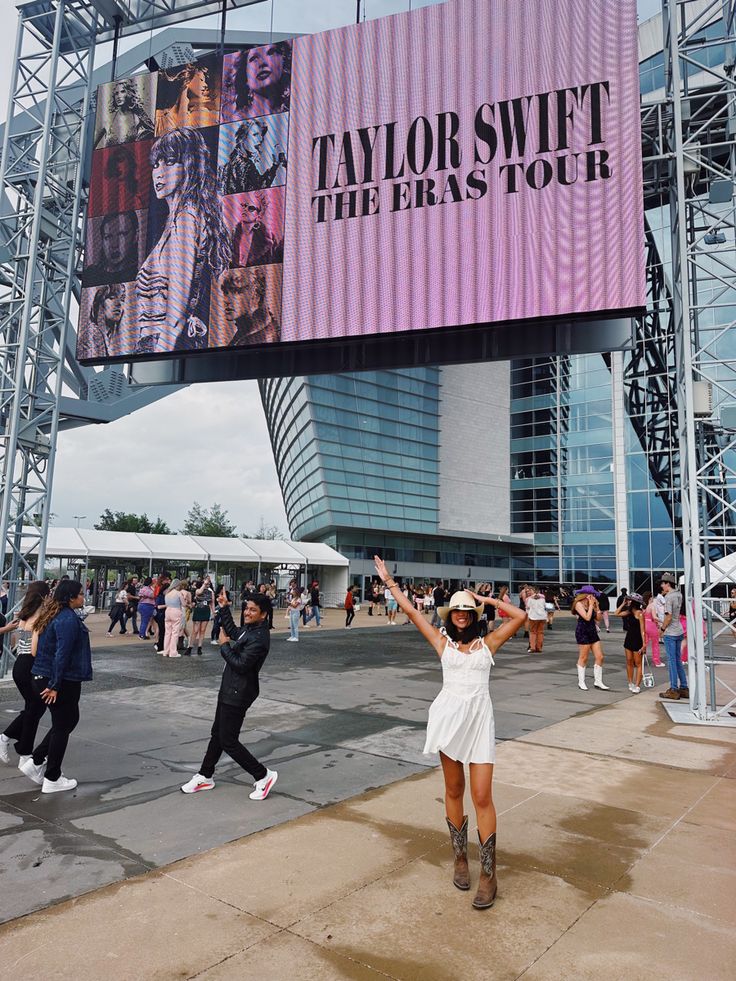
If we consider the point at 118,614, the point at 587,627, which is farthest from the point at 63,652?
the point at 118,614

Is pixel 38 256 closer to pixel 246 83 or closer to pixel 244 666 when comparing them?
pixel 246 83

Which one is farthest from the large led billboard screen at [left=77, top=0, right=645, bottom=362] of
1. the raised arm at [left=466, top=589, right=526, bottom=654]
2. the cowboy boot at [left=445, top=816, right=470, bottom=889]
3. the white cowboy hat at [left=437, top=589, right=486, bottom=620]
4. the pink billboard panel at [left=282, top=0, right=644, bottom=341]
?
the cowboy boot at [left=445, top=816, right=470, bottom=889]

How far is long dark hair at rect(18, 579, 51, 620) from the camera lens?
6.29m

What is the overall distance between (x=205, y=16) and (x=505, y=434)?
44.4 meters

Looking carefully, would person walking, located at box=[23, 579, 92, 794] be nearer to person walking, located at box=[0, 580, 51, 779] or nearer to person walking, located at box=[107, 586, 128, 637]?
person walking, located at box=[0, 580, 51, 779]

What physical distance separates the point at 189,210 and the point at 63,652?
13733 mm

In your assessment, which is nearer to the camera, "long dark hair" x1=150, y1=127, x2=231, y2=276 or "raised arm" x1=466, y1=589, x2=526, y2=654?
"raised arm" x1=466, y1=589, x2=526, y2=654

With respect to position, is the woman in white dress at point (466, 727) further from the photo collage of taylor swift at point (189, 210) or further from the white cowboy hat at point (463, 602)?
the photo collage of taylor swift at point (189, 210)

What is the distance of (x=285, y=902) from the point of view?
3641 millimetres

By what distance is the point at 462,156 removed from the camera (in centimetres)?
1429

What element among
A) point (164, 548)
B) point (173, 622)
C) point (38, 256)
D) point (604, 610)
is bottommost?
point (604, 610)

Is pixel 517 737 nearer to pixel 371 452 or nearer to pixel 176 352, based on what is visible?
pixel 176 352

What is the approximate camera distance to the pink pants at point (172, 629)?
592 inches

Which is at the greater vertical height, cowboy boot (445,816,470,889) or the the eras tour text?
the the eras tour text
